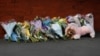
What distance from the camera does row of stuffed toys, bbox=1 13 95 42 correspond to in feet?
6.64

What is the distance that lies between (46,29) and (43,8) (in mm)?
214

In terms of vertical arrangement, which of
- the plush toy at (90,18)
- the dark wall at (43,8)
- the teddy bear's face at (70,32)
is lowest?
the teddy bear's face at (70,32)

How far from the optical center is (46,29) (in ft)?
6.79

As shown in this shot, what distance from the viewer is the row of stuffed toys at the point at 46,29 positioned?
2.02 meters

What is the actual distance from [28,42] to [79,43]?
0.40 meters

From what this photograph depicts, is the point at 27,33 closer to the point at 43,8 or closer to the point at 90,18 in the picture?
the point at 43,8

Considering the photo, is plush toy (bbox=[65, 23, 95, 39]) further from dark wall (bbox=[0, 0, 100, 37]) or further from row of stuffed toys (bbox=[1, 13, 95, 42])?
dark wall (bbox=[0, 0, 100, 37])

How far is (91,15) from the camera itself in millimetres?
2211

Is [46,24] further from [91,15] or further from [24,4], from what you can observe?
[91,15]

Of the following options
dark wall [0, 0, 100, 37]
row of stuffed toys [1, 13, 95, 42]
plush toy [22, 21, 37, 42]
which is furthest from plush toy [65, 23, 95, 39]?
plush toy [22, 21, 37, 42]

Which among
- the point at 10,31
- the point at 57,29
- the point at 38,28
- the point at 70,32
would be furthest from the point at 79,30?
the point at 10,31

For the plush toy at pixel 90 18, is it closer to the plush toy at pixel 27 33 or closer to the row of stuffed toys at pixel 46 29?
the row of stuffed toys at pixel 46 29

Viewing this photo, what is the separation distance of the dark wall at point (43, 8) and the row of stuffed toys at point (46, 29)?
56 mm

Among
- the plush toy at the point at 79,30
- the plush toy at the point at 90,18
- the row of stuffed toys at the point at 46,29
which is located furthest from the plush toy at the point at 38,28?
the plush toy at the point at 90,18
